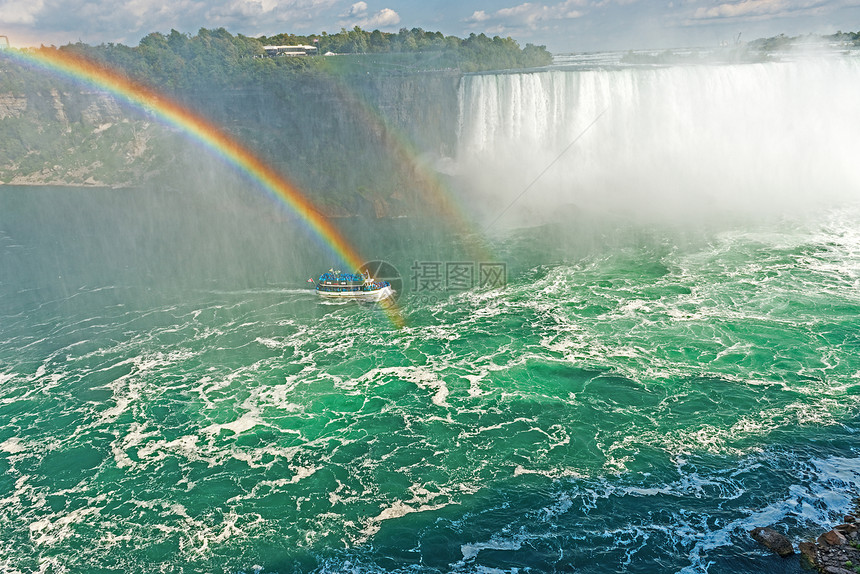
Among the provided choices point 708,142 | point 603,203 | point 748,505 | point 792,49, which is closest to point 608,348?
point 748,505

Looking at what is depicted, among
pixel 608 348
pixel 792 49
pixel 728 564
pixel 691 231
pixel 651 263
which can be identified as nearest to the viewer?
pixel 728 564

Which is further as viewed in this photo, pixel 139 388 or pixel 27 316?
pixel 27 316

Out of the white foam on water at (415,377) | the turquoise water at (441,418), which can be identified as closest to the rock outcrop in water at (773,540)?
the turquoise water at (441,418)

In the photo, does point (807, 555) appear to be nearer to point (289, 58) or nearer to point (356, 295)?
point (356, 295)

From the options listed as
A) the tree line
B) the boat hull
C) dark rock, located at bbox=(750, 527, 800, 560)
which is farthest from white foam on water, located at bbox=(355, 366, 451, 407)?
the tree line

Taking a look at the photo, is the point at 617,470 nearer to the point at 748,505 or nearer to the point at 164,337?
the point at 748,505

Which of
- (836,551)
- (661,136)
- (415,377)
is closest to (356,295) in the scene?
(415,377)
